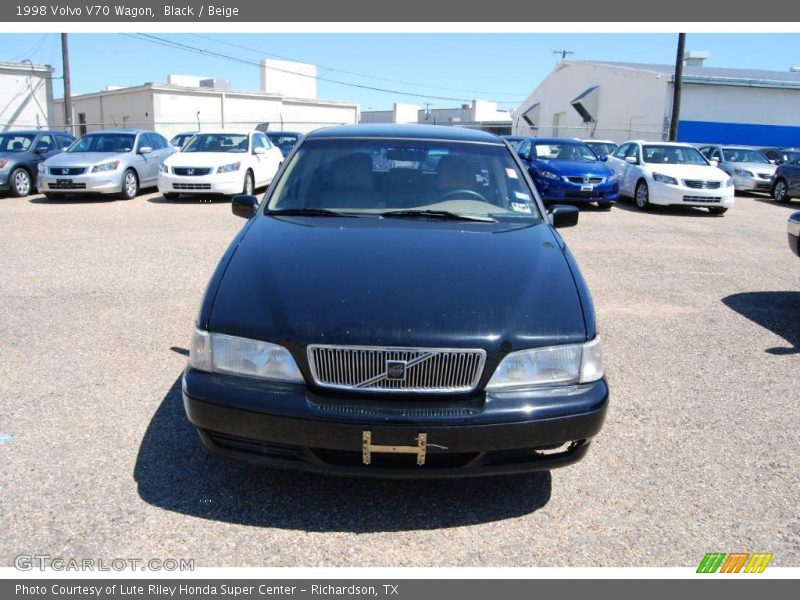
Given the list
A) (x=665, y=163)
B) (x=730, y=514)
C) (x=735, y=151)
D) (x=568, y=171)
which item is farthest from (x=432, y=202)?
(x=735, y=151)

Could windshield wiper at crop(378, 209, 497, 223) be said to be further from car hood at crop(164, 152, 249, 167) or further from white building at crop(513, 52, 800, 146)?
white building at crop(513, 52, 800, 146)

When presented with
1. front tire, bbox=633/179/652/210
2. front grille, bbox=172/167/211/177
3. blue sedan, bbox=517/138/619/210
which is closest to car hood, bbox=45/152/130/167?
front grille, bbox=172/167/211/177

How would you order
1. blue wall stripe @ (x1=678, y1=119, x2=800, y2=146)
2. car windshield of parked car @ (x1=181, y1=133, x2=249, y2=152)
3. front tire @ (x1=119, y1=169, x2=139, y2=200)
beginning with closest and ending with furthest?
front tire @ (x1=119, y1=169, x2=139, y2=200) < car windshield of parked car @ (x1=181, y1=133, x2=249, y2=152) < blue wall stripe @ (x1=678, y1=119, x2=800, y2=146)

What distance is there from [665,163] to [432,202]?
42.2ft

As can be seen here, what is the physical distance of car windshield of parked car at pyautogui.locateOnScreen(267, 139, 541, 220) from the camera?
4168 millimetres

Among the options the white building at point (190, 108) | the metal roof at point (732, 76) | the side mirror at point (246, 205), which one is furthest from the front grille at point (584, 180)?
the white building at point (190, 108)

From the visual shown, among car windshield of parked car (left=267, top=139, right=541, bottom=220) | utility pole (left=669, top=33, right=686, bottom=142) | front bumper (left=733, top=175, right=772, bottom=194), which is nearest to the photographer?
car windshield of parked car (left=267, top=139, right=541, bottom=220)

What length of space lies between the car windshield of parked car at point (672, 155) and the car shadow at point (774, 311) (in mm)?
8712

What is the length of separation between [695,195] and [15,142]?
1518cm

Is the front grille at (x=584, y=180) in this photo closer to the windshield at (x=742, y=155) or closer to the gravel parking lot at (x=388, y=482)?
the gravel parking lot at (x=388, y=482)

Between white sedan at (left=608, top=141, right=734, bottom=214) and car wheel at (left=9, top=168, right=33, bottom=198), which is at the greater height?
white sedan at (left=608, top=141, right=734, bottom=214)

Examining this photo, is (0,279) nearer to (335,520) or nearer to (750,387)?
(335,520)

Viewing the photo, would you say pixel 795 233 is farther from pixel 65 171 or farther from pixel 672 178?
pixel 65 171

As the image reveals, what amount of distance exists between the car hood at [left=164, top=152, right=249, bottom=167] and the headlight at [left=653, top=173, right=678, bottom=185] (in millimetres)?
8685
